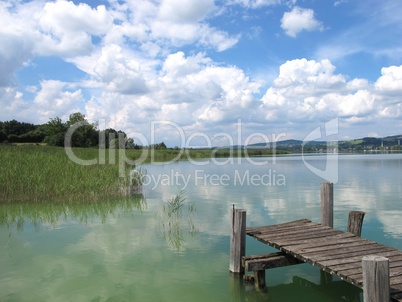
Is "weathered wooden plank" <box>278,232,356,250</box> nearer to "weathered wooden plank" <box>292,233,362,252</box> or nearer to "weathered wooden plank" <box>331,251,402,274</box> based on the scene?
"weathered wooden plank" <box>292,233,362,252</box>

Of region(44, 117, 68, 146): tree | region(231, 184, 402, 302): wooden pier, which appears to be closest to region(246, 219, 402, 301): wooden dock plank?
region(231, 184, 402, 302): wooden pier

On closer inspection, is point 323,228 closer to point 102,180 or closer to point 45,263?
point 45,263

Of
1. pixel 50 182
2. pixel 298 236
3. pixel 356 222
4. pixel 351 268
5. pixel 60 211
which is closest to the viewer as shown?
pixel 351 268

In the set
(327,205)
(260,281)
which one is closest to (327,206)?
(327,205)

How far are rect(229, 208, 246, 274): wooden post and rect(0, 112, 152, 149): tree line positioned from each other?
39261 millimetres

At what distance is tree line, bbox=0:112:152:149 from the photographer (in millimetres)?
53375

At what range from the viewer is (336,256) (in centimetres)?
527

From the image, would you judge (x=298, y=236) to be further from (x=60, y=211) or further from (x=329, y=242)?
(x=60, y=211)

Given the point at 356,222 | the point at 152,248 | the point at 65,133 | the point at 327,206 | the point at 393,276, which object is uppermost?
the point at 65,133

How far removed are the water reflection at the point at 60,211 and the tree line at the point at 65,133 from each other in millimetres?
31817

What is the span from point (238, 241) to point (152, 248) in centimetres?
258

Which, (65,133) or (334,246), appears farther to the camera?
(65,133)

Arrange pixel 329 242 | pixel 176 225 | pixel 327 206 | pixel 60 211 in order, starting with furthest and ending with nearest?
pixel 60 211
pixel 176 225
pixel 327 206
pixel 329 242

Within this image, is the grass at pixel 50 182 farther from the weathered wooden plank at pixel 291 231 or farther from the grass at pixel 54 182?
the weathered wooden plank at pixel 291 231
